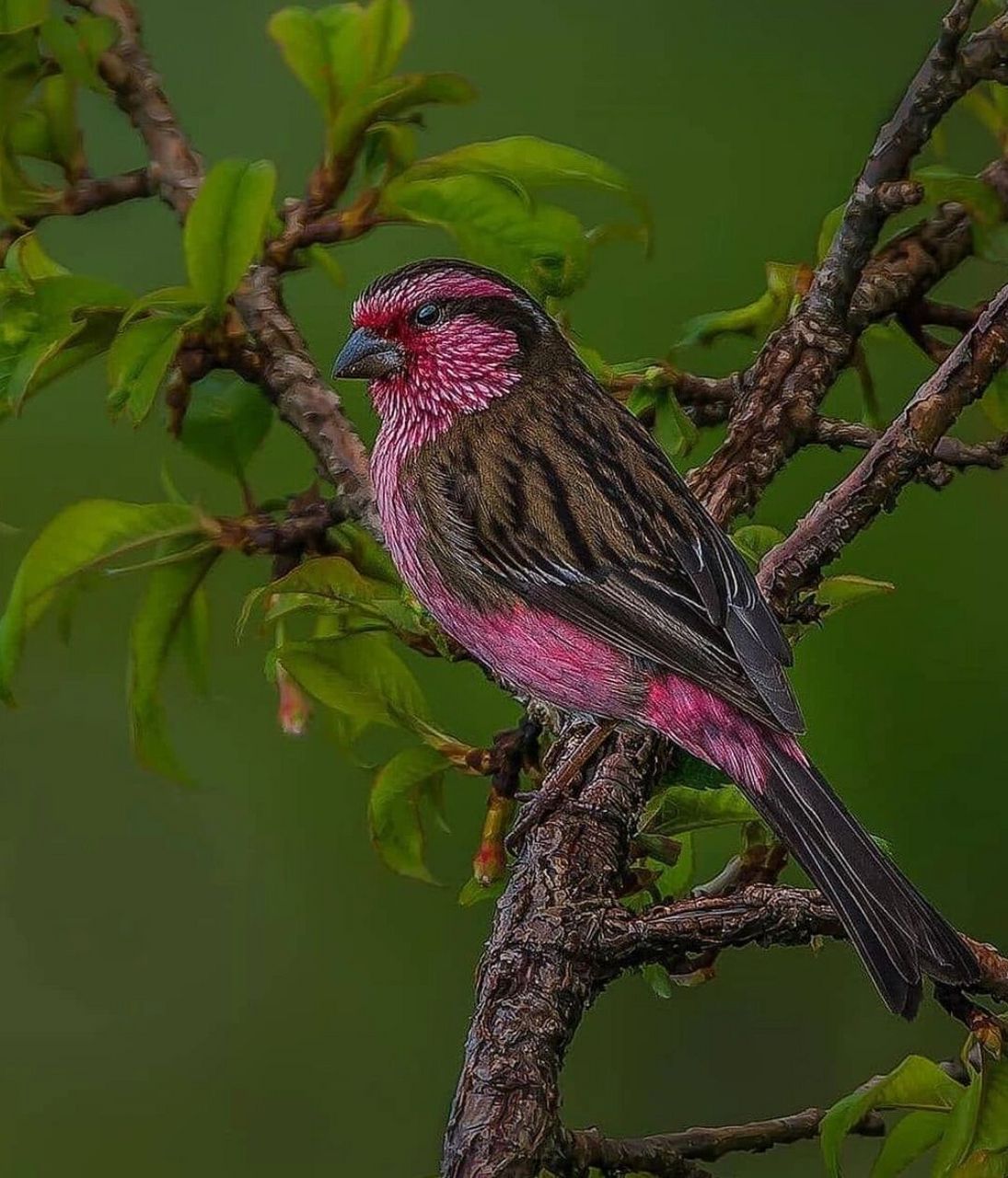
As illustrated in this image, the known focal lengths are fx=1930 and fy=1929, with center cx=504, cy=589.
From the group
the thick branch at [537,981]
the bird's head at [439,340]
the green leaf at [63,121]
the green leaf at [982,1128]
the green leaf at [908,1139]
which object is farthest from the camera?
the bird's head at [439,340]

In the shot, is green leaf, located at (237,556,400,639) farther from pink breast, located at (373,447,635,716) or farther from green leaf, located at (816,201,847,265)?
green leaf, located at (816,201,847,265)

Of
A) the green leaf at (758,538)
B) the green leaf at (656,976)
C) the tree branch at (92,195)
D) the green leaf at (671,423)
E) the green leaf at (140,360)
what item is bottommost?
the green leaf at (656,976)

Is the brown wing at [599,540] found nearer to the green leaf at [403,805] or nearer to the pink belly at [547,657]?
the pink belly at [547,657]

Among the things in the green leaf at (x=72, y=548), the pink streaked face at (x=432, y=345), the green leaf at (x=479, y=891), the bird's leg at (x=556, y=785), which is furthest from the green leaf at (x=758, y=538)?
the green leaf at (x=72, y=548)

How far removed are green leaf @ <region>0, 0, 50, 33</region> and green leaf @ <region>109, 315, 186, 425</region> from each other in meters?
0.32

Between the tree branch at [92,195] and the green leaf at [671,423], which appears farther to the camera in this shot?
the green leaf at [671,423]

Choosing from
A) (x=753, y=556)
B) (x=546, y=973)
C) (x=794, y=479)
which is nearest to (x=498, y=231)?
(x=753, y=556)

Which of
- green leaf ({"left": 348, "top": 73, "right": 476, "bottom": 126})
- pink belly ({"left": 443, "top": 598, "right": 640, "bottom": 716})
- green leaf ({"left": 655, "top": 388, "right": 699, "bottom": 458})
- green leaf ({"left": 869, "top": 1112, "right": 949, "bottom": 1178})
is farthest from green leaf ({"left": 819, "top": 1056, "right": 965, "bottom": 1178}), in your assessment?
green leaf ({"left": 348, "top": 73, "right": 476, "bottom": 126})

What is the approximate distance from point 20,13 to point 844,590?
1.00 meters

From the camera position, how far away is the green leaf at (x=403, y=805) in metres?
1.92

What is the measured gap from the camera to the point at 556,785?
1882mm

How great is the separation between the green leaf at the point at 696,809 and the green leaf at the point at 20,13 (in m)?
0.97

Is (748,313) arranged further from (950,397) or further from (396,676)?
(396,676)

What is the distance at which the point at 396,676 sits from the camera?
74.7 inches
